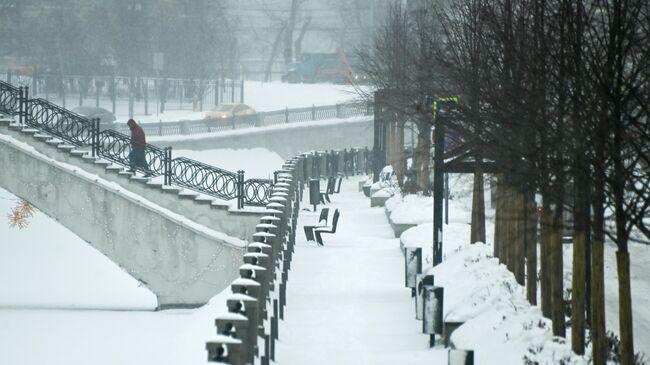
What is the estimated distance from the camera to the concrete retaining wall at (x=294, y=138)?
6094 centimetres

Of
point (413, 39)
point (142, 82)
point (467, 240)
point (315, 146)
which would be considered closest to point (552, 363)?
point (467, 240)

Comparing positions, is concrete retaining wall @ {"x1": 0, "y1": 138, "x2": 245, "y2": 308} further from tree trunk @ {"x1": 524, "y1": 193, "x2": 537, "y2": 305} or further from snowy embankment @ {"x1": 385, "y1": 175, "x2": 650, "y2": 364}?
tree trunk @ {"x1": 524, "y1": 193, "x2": 537, "y2": 305}

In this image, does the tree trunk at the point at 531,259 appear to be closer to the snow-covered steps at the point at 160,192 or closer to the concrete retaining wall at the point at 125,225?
the snow-covered steps at the point at 160,192

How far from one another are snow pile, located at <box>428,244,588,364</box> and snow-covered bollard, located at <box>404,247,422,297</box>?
33cm

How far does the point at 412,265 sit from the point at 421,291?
307cm

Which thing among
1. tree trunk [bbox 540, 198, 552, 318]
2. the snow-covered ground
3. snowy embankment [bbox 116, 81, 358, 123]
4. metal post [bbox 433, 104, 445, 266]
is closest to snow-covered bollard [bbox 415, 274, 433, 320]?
tree trunk [bbox 540, 198, 552, 318]

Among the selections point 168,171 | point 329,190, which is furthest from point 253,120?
point 168,171

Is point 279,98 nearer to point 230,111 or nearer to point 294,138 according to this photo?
point 230,111

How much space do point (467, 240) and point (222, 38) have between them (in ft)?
189

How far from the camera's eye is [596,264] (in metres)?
14.2

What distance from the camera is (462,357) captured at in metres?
14.1

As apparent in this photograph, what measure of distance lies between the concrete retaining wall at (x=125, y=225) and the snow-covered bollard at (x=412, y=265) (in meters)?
11.3

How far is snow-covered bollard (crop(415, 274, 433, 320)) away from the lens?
61.0ft

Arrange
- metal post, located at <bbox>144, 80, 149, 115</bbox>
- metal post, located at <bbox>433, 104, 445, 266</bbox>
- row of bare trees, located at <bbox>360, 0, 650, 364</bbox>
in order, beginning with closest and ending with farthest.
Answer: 1. row of bare trees, located at <bbox>360, 0, 650, 364</bbox>
2. metal post, located at <bbox>433, 104, 445, 266</bbox>
3. metal post, located at <bbox>144, 80, 149, 115</bbox>
